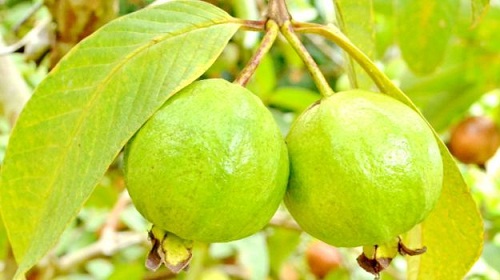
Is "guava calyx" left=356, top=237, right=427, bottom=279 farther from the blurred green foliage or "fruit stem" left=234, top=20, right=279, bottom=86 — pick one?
the blurred green foliage

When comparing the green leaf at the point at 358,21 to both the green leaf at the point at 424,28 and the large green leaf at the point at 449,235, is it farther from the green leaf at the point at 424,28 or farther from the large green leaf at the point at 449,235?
the green leaf at the point at 424,28

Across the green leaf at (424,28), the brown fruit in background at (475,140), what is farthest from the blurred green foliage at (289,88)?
the brown fruit in background at (475,140)

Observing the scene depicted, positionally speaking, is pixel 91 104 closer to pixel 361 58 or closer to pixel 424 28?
pixel 361 58

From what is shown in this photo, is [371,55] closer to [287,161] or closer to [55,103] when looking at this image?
[287,161]

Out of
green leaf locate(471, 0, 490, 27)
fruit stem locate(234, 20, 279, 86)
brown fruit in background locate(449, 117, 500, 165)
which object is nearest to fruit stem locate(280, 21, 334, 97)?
fruit stem locate(234, 20, 279, 86)

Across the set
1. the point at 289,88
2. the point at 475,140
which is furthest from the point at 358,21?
the point at 475,140

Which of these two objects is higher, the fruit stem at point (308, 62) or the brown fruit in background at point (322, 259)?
the fruit stem at point (308, 62)
